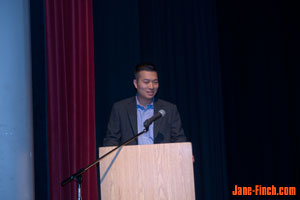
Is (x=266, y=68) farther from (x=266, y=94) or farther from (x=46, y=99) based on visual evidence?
(x=46, y=99)

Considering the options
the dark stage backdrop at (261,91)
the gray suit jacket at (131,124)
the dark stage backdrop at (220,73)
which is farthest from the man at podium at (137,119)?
the dark stage backdrop at (261,91)

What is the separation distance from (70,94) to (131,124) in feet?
2.72

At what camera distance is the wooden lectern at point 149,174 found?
172 centimetres

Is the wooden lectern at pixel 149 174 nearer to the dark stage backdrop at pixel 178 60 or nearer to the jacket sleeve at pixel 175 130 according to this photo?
the jacket sleeve at pixel 175 130

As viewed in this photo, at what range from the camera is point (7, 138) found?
2.64 metres

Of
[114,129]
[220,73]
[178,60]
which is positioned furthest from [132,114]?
[220,73]

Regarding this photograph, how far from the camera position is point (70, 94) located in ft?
10.2

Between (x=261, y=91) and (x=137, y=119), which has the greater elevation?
(x=261, y=91)

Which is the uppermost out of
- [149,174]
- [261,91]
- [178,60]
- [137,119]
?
[178,60]

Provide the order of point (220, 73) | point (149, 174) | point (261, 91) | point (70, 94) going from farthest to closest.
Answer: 1. point (220, 73)
2. point (261, 91)
3. point (70, 94)
4. point (149, 174)

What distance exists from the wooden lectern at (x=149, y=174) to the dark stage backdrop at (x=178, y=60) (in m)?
1.77

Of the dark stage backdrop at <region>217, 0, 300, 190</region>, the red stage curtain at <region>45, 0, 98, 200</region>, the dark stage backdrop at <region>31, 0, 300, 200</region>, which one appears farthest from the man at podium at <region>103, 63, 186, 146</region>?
the dark stage backdrop at <region>217, 0, 300, 190</region>

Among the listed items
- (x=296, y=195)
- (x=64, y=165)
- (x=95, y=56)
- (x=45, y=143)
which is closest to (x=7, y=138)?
Answer: (x=45, y=143)

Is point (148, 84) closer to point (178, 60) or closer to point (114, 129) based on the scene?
point (114, 129)
